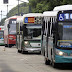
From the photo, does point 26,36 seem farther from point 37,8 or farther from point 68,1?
point 37,8

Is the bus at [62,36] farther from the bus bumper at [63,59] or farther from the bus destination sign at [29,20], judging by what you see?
the bus destination sign at [29,20]

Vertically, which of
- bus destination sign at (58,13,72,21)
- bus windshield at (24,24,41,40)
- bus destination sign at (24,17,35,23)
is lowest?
bus windshield at (24,24,41,40)

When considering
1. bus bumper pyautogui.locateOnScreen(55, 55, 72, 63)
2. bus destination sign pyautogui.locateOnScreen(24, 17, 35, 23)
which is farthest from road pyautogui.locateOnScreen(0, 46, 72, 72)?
bus destination sign pyautogui.locateOnScreen(24, 17, 35, 23)

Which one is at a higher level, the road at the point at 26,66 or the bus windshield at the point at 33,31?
the bus windshield at the point at 33,31

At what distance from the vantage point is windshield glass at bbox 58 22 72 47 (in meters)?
16.6

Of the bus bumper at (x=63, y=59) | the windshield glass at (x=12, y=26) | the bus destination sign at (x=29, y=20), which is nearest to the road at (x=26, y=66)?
the bus bumper at (x=63, y=59)

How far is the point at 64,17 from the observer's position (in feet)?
55.3

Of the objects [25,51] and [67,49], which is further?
[25,51]

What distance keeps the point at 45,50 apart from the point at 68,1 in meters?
17.8

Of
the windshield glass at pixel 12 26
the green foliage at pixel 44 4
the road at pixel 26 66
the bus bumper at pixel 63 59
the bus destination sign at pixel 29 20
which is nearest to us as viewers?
the bus bumper at pixel 63 59

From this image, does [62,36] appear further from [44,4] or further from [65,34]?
[44,4]

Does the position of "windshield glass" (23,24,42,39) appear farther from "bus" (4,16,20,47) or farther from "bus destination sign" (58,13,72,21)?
"bus" (4,16,20,47)

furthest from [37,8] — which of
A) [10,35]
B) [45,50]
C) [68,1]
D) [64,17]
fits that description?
[64,17]

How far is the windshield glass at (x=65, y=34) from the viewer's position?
16.6m
